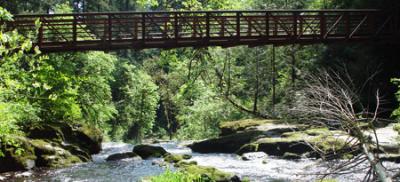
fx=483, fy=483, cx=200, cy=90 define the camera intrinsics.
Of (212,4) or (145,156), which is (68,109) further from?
(212,4)

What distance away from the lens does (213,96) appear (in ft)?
118

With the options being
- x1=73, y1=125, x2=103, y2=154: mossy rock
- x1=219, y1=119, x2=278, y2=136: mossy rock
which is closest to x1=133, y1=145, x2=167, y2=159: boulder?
x1=73, y1=125, x2=103, y2=154: mossy rock

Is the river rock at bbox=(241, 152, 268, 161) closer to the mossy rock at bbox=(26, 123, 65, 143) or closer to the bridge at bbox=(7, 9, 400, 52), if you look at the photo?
the bridge at bbox=(7, 9, 400, 52)

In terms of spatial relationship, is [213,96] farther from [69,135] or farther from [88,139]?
[69,135]

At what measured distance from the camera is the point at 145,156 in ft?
62.6

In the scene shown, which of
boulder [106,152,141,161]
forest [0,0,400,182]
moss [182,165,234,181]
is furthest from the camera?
boulder [106,152,141,161]

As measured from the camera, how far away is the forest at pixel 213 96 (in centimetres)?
732

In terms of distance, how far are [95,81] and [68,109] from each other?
10333 millimetres

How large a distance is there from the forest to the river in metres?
0.35

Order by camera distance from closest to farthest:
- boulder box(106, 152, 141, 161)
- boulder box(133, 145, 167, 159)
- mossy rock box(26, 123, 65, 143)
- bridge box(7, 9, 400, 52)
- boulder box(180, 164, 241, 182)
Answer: boulder box(180, 164, 241, 182)
bridge box(7, 9, 400, 52)
mossy rock box(26, 123, 65, 143)
boulder box(106, 152, 141, 161)
boulder box(133, 145, 167, 159)

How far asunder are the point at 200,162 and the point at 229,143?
10.6 ft

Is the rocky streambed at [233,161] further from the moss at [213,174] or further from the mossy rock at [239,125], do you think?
the mossy rock at [239,125]

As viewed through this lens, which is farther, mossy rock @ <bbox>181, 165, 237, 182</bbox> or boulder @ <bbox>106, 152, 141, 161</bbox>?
boulder @ <bbox>106, 152, 141, 161</bbox>

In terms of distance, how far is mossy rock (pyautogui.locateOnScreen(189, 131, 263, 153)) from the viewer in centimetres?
2042
